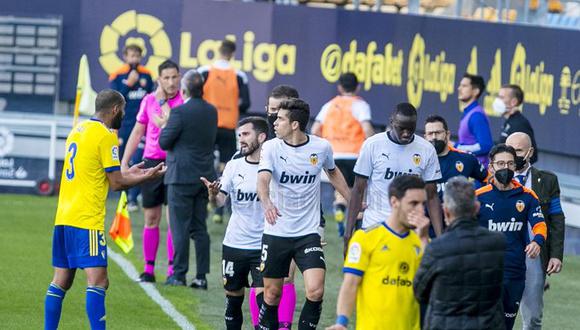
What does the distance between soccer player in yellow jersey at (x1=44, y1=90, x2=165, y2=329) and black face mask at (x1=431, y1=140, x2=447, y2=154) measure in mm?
2600

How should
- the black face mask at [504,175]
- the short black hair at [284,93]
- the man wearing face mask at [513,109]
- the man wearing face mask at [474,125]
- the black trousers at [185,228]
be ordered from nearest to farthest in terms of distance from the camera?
the black face mask at [504,175] → the short black hair at [284,93] → the black trousers at [185,228] → the man wearing face mask at [474,125] → the man wearing face mask at [513,109]

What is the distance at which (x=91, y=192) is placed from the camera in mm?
10578

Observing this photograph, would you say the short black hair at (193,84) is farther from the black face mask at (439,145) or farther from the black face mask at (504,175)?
the black face mask at (504,175)

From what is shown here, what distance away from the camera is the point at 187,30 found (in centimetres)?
2292

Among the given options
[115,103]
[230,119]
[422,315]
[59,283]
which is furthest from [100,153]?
[230,119]

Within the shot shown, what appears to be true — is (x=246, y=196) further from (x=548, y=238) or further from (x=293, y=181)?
(x=548, y=238)

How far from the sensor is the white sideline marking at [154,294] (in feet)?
41.2

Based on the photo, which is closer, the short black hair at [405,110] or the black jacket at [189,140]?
the short black hair at [405,110]

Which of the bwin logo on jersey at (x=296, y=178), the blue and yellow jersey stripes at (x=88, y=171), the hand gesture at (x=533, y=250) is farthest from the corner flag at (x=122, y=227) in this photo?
the hand gesture at (x=533, y=250)

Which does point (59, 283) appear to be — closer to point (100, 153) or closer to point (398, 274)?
point (100, 153)

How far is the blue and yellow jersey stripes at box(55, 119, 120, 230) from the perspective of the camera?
10547 millimetres

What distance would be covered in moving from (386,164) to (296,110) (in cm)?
79

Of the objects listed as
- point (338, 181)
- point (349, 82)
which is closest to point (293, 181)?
point (338, 181)

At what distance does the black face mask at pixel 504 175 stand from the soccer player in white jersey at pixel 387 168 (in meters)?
0.72
